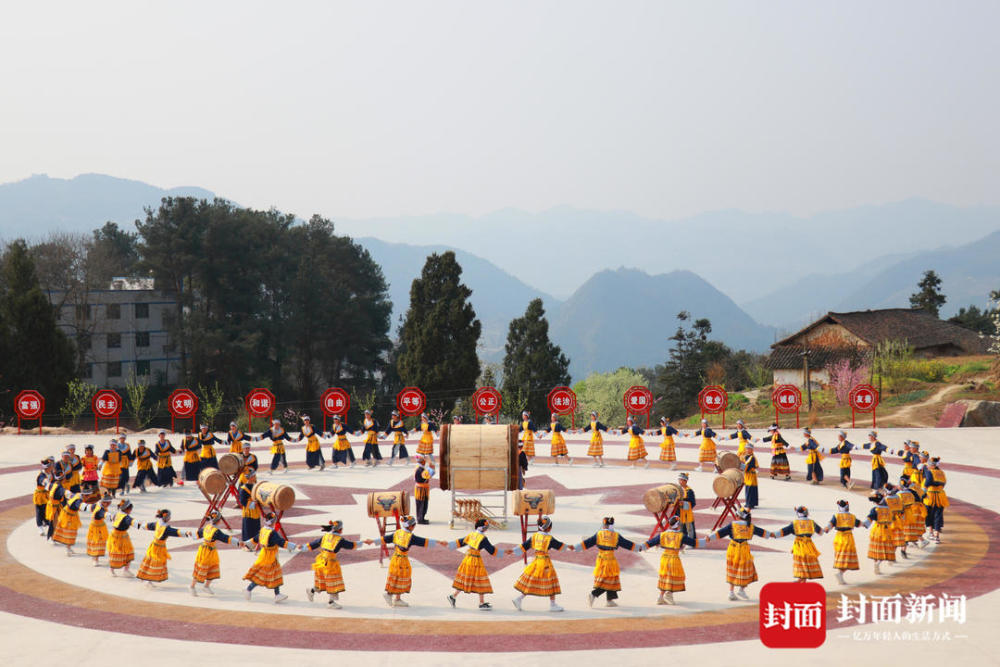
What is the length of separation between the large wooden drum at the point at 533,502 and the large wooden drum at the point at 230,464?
7.44m

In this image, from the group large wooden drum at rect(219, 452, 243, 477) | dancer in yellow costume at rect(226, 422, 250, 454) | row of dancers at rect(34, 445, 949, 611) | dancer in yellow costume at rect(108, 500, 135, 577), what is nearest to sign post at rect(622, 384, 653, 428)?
dancer in yellow costume at rect(226, 422, 250, 454)

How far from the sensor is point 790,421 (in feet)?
137

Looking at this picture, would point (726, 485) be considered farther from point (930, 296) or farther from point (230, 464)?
point (930, 296)

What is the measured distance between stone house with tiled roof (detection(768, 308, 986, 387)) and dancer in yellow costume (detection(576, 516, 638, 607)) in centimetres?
4474

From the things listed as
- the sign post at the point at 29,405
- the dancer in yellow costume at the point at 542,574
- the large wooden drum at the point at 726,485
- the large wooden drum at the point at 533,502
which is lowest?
the dancer in yellow costume at the point at 542,574

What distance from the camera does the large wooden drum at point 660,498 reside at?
17797mm

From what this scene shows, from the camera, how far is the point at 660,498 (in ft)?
58.5

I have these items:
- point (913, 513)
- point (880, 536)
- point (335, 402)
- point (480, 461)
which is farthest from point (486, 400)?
point (880, 536)

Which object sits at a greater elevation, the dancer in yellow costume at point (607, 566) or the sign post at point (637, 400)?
the sign post at point (637, 400)

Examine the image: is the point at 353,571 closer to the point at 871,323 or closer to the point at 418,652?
the point at 418,652

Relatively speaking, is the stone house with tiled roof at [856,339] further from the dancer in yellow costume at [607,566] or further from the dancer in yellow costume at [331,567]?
the dancer in yellow costume at [331,567]

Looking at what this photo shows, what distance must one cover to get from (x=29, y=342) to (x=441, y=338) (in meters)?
24.7

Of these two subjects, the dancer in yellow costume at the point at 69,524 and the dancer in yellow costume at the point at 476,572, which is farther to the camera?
the dancer in yellow costume at the point at 69,524

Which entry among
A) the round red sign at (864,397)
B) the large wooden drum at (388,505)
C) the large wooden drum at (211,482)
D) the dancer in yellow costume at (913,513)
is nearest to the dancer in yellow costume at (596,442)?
the dancer in yellow costume at (913,513)
